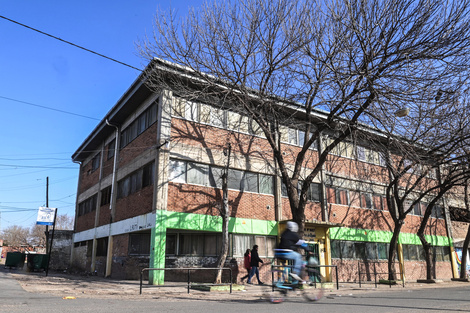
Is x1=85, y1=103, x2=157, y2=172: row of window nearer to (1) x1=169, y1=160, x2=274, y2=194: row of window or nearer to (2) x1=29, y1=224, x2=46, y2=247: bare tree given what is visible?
(1) x1=169, y1=160, x2=274, y2=194: row of window

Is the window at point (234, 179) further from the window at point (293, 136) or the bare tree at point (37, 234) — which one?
the bare tree at point (37, 234)

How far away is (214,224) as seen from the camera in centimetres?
1850

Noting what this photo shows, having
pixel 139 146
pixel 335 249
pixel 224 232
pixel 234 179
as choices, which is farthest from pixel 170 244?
pixel 335 249

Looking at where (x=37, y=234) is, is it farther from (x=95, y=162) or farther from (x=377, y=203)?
(x=377, y=203)

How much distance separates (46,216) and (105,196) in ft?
15.1

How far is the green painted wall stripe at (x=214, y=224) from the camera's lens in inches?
681

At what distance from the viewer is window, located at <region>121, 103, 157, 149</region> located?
1967 centimetres

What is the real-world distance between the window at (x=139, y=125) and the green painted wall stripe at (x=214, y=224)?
17.1 ft

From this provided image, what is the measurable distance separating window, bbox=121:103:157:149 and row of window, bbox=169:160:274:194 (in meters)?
3.03

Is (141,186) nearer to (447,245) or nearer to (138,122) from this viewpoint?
(138,122)

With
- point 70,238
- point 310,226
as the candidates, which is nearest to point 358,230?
point 310,226

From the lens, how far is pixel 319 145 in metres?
23.8

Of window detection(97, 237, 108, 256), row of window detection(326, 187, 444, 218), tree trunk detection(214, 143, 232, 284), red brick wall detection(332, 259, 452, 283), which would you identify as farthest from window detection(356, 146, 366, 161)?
window detection(97, 237, 108, 256)

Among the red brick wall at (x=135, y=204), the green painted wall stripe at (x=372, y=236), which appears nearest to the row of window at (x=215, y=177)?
the red brick wall at (x=135, y=204)
